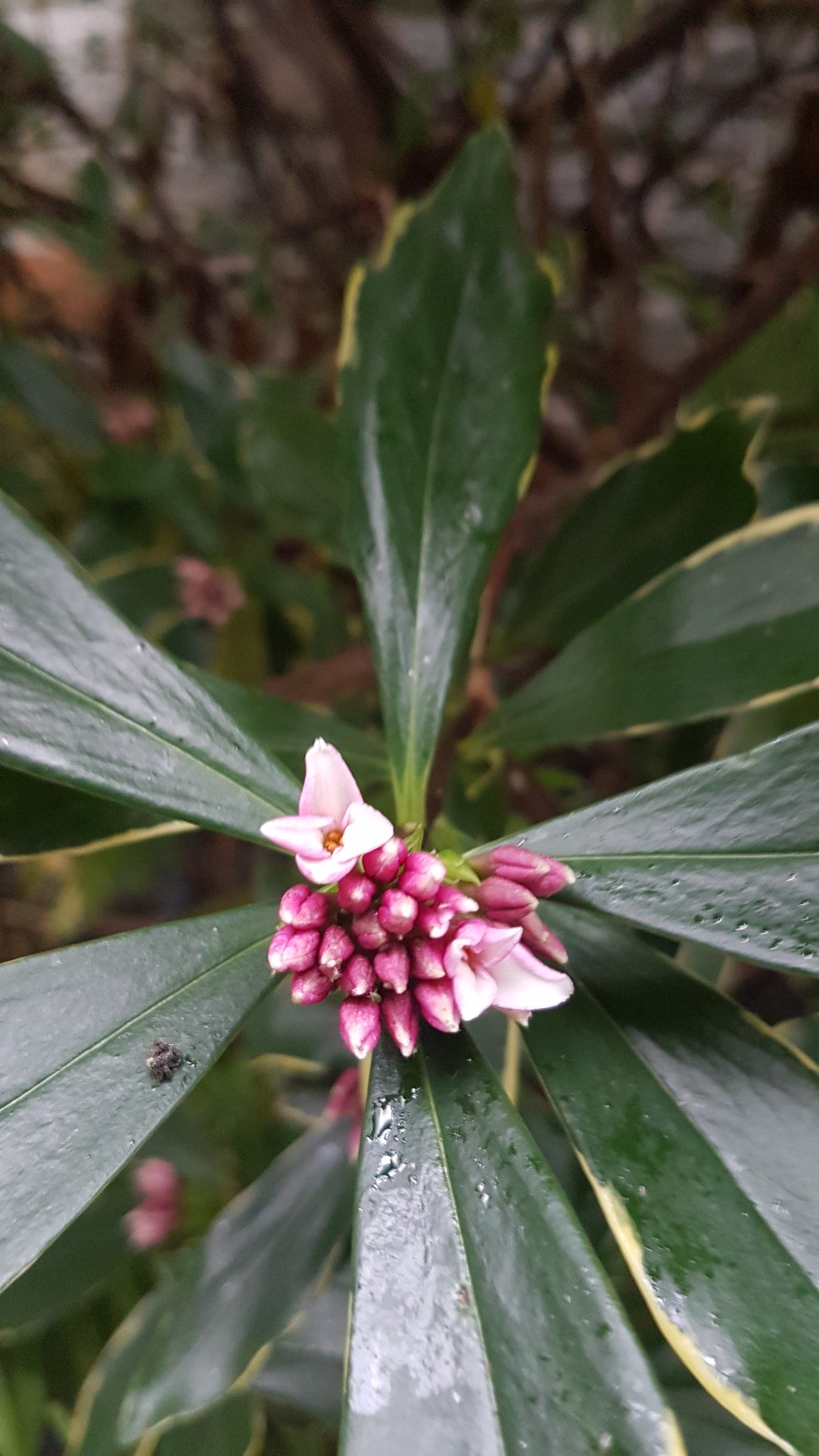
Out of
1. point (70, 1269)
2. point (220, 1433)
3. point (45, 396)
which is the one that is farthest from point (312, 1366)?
point (45, 396)

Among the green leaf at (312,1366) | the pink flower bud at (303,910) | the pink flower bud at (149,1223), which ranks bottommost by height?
the green leaf at (312,1366)

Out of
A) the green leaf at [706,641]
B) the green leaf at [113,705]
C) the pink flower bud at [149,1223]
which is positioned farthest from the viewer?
the pink flower bud at [149,1223]

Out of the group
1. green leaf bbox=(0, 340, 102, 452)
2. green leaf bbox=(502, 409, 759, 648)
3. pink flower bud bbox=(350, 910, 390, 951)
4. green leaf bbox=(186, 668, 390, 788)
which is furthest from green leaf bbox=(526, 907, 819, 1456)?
green leaf bbox=(0, 340, 102, 452)

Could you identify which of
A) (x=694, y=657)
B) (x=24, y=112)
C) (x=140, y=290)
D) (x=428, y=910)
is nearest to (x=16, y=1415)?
(x=428, y=910)

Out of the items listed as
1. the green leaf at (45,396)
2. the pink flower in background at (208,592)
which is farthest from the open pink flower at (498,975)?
the green leaf at (45,396)

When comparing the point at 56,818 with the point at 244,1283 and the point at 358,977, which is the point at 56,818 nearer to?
the point at 358,977

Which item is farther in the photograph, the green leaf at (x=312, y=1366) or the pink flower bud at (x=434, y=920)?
the green leaf at (x=312, y=1366)

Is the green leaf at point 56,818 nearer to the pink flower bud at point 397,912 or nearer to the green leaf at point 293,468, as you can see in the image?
the pink flower bud at point 397,912
